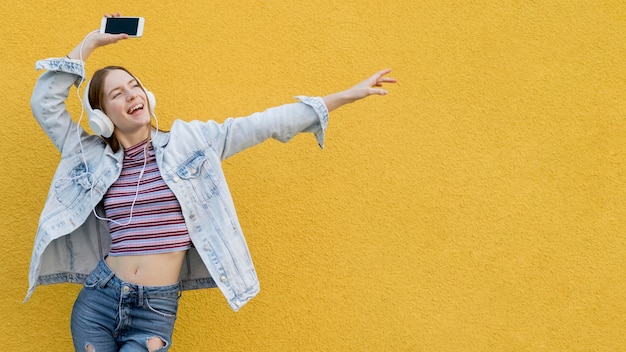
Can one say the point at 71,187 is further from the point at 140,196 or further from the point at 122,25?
the point at 122,25

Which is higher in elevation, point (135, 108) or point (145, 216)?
point (135, 108)

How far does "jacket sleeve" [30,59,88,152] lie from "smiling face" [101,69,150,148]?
0.38 ft

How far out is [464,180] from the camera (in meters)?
2.51

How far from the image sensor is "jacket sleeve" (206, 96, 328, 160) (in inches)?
78.2

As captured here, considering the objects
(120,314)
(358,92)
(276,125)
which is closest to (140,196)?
(120,314)

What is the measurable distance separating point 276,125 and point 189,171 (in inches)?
11.1

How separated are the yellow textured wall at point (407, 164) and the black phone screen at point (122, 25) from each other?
1.27ft

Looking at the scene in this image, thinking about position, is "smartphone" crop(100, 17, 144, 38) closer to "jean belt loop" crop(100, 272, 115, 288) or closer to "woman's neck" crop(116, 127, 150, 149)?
"woman's neck" crop(116, 127, 150, 149)

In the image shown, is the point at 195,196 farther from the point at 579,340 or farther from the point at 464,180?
the point at 579,340

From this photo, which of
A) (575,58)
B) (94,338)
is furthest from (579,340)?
(94,338)

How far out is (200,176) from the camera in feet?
6.78

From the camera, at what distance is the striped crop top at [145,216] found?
6.57ft

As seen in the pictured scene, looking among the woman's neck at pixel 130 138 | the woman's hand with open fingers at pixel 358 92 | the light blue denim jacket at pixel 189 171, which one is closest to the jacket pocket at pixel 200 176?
the light blue denim jacket at pixel 189 171

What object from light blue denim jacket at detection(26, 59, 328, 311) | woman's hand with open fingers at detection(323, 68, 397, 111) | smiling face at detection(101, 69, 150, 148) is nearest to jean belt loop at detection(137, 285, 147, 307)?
light blue denim jacket at detection(26, 59, 328, 311)
